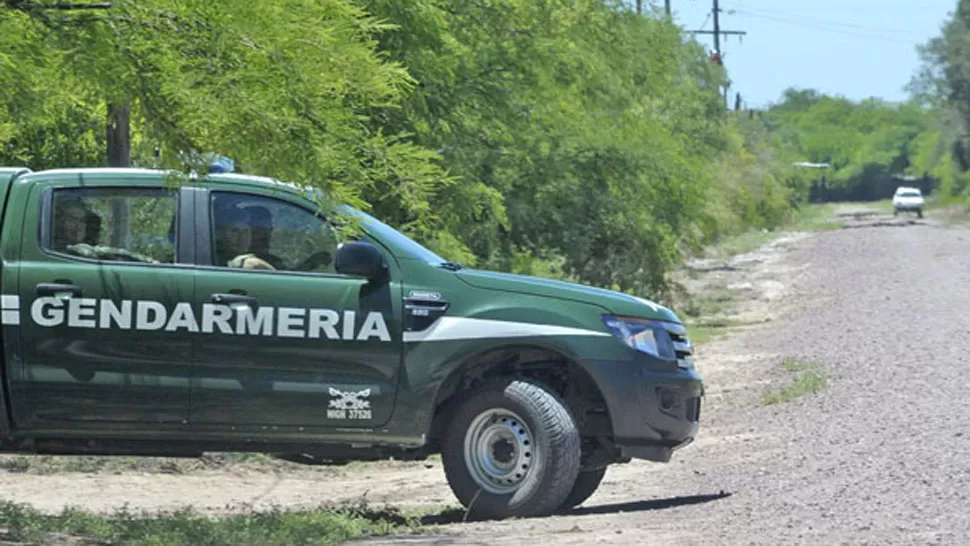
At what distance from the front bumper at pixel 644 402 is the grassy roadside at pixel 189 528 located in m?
1.22

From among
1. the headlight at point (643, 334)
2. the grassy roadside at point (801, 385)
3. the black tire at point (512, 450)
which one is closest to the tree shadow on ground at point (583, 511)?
the black tire at point (512, 450)

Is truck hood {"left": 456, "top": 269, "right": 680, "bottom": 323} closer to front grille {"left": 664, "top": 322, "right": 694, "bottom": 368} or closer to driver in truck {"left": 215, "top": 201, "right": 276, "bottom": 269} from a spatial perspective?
front grille {"left": 664, "top": 322, "right": 694, "bottom": 368}

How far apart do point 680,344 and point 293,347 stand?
2182 mm

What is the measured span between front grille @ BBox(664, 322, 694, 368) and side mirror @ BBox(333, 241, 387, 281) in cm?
168

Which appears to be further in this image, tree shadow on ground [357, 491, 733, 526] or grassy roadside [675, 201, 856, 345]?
grassy roadside [675, 201, 856, 345]

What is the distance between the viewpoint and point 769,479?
10898mm

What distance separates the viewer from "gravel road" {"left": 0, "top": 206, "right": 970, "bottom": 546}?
8938 millimetres

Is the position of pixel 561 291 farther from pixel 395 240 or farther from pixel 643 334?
pixel 395 240

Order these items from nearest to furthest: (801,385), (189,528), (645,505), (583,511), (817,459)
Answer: (189,528), (583,511), (645,505), (817,459), (801,385)

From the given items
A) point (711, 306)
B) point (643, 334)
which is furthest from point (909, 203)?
point (643, 334)

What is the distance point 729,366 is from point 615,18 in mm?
4573

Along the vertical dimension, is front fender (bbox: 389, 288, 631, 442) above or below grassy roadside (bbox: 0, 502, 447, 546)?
above

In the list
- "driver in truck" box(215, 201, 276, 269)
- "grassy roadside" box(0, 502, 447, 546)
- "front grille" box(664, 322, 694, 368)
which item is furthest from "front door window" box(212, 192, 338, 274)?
"front grille" box(664, 322, 694, 368)

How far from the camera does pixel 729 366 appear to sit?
2102 centimetres
